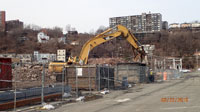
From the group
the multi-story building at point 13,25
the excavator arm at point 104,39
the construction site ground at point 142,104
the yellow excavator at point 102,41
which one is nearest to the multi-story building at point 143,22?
the multi-story building at point 13,25

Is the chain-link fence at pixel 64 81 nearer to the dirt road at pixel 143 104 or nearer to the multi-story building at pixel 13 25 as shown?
the dirt road at pixel 143 104

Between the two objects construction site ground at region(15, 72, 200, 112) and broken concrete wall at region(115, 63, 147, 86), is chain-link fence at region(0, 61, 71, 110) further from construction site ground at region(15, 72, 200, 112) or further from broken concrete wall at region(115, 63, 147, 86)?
broken concrete wall at region(115, 63, 147, 86)

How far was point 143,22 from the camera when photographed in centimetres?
18488

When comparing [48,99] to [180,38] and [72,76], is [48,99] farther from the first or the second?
[180,38]

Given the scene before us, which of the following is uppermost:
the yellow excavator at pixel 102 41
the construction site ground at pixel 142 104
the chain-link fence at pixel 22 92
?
the yellow excavator at pixel 102 41

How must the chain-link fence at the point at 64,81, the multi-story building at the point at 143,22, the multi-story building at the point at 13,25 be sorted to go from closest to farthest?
the chain-link fence at the point at 64,81 < the multi-story building at the point at 13,25 < the multi-story building at the point at 143,22

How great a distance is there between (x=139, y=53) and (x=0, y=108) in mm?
23851

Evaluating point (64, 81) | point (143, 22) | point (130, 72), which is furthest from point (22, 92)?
point (143, 22)

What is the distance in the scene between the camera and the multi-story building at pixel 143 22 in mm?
180625

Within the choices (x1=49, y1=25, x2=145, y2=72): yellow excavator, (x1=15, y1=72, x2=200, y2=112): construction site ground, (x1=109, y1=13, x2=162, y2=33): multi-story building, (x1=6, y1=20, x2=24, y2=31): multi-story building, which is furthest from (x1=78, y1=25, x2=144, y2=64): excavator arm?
(x1=109, y1=13, x2=162, y2=33): multi-story building

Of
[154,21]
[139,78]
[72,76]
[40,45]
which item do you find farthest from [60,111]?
[154,21]

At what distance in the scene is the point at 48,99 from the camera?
15258 mm

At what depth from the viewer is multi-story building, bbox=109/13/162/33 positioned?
593 ft

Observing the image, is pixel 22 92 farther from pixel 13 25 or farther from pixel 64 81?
pixel 13 25
